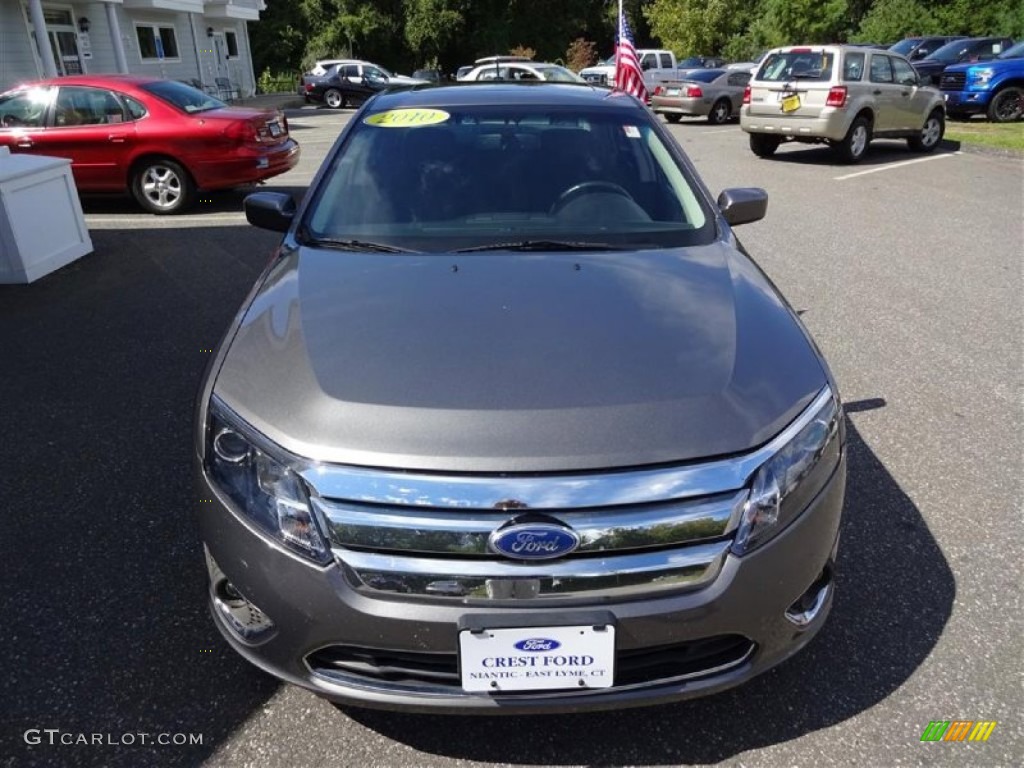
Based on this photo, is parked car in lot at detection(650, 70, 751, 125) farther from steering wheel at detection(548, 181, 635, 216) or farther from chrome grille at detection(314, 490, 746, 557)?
chrome grille at detection(314, 490, 746, 557)

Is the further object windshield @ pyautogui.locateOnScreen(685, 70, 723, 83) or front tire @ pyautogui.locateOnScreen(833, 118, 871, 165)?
windshield @ pyautogui.locateOnScreen(685, 70, 723, 83)

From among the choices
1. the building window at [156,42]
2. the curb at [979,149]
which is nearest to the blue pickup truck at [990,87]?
the curb at [979,149]

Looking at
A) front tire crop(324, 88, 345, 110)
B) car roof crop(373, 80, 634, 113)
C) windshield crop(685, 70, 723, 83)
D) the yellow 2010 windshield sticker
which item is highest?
car roof crop(373, 80, 634, 113)

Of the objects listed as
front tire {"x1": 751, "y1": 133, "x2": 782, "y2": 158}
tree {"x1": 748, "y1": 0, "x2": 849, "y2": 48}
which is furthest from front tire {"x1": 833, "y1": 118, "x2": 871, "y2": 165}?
tree {"x1": 748, "y1": 0, "x2": 849, "y2": 48}

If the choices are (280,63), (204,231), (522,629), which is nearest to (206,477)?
(522,629)

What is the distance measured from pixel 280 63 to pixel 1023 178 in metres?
36.7

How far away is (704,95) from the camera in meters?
19.8

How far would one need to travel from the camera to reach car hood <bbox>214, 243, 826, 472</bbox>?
179 cm

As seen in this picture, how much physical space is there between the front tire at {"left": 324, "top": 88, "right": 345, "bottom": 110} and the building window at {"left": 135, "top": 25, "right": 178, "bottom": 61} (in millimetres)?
6136

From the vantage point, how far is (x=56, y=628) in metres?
2.53

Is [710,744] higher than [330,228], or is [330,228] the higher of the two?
[330,228]

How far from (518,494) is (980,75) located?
1871 centimetres

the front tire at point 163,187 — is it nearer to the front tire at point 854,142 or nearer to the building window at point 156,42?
the front tire at point 854,142

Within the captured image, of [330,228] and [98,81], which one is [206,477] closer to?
[330,228]
